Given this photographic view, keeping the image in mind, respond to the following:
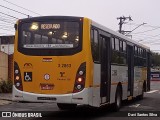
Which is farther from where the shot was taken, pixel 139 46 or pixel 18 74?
pixel 139 46

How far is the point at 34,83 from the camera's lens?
44.6 feet

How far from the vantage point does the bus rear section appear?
43.3 ft

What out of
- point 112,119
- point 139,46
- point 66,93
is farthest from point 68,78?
point 139,46

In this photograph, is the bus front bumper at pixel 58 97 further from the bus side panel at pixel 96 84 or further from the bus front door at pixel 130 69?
the bus front door at pixel 130 69

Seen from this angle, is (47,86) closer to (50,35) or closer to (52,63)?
(52,63)

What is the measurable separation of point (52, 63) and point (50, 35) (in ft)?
3.14

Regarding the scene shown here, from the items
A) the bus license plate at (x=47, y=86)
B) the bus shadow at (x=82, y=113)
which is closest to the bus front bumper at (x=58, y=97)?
the bus license plate at (x=47, y=86)

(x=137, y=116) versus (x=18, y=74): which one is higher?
(x=18, y=74)

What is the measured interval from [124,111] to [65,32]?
218 inches

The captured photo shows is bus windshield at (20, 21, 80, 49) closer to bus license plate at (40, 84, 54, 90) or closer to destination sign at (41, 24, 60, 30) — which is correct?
destination sign at (41, 24, 60, 30)

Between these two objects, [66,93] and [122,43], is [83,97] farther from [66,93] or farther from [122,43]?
[122,43]

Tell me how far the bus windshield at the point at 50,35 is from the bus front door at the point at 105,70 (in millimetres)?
1861

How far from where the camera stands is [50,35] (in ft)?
45.1

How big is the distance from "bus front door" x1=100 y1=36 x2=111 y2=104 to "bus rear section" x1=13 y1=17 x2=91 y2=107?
1931 millimetres
